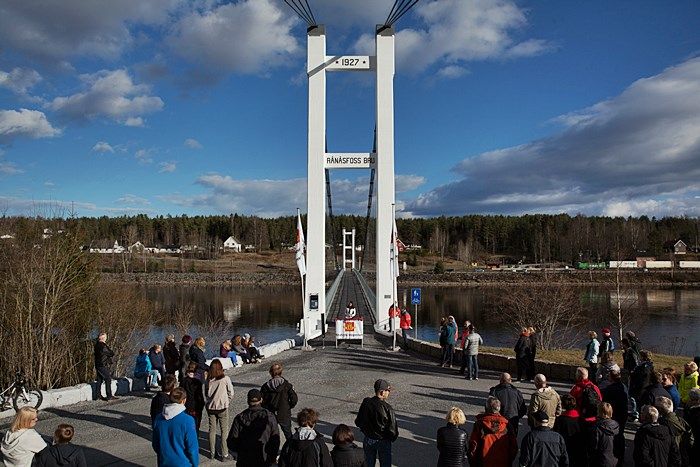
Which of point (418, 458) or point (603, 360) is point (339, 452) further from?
point (603, 360)

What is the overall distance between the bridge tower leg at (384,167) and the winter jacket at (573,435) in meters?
14.9

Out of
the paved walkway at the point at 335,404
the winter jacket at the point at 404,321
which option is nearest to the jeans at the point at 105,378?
the paved walkway at the point at 335,404

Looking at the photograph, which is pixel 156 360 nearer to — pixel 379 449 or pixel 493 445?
pixel 379 449

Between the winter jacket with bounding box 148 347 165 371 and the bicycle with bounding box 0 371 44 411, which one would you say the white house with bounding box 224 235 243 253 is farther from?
the bicycle with bounding box 0 371 44 411

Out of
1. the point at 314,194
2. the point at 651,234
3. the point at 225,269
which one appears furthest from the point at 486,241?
the point at 314,194

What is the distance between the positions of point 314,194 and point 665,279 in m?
88.3

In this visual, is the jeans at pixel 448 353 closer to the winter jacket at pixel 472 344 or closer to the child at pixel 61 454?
the winter jacket at pixel 472 344

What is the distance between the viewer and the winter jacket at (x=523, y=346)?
11180 mm

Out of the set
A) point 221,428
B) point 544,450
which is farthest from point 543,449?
point 221,428

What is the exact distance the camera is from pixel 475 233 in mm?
147250

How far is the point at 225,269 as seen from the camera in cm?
11069

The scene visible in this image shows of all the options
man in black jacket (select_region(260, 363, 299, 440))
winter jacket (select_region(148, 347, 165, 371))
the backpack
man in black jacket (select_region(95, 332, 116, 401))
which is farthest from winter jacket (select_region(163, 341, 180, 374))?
the backpack

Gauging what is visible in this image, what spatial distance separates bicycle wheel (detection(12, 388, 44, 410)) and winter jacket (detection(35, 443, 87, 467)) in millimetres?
5370

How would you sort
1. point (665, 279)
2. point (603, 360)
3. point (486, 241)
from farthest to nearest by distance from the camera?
point (486, 241) → point (665, 279) → point (603, 360)
